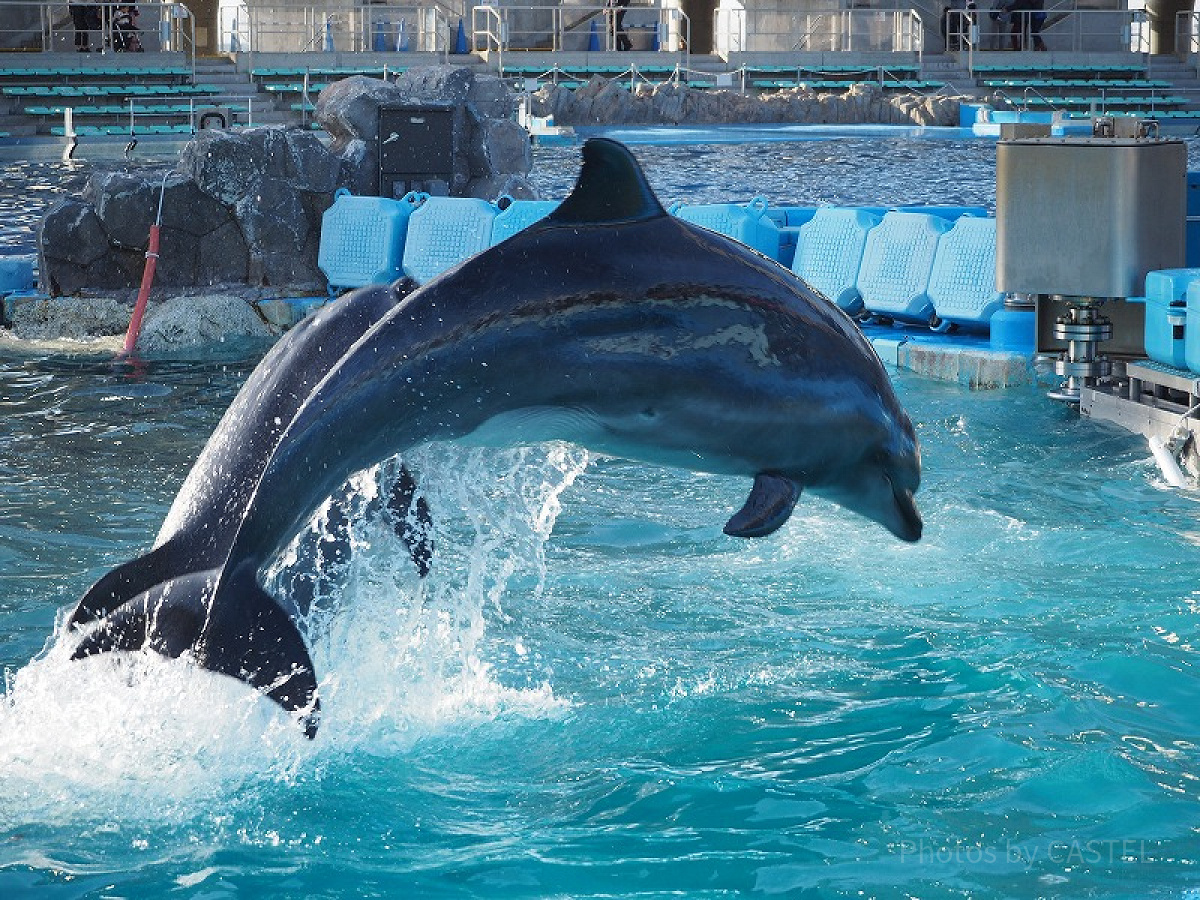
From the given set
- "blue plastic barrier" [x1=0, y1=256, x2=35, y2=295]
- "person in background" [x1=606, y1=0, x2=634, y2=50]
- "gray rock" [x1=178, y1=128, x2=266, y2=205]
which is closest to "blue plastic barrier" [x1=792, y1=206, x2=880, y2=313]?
"gray rock" [x1=178, y1=128, x2=266, y2=205]

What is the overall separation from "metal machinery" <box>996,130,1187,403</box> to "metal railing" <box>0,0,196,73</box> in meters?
27.8

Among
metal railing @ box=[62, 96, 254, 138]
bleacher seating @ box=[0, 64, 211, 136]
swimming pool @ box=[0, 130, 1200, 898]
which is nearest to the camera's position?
swimming pool @ box=[0, 130, 1200, 898]

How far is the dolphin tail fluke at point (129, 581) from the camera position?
402 centimetres

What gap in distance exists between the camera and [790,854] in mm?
3938

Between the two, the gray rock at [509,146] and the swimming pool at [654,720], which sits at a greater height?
the gray rock at [509,146]

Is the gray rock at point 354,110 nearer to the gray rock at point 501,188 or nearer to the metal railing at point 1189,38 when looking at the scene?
the gray rock at point 501,188

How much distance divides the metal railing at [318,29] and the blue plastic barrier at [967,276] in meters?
26.7

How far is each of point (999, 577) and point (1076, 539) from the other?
0.62m

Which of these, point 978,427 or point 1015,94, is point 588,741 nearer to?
point 978,427

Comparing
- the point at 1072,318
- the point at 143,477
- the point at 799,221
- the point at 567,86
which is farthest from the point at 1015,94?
the point at 143,477

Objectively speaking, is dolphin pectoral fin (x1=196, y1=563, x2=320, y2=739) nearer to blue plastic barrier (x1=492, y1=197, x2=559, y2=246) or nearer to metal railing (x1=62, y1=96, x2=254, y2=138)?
blue plastic barrier (x1=492, y1=197, x2=559, y2=246)

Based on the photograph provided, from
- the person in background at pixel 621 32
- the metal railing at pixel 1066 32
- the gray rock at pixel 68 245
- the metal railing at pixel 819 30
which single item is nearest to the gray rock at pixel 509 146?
the gray rock at pixel 68 245

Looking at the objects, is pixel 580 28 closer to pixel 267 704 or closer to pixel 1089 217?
pixel 1089 217

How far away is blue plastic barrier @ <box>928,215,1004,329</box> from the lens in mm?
10344
